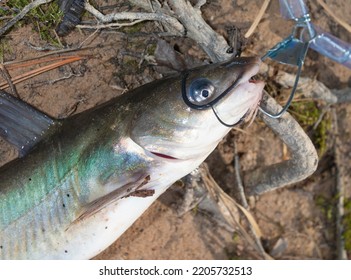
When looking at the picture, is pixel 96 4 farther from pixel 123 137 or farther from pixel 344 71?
pixel 344 71

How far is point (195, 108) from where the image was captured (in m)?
2.74

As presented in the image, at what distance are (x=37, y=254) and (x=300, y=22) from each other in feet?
7.84

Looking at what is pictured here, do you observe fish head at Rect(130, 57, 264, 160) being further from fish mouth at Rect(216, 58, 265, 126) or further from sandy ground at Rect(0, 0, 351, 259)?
sandy ground at Rect(0, 0, 351, 259)

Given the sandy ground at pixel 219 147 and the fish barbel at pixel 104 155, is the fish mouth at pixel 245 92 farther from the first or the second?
the sandy ground at pixel 219 147

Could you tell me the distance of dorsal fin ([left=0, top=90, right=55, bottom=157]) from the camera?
10.3ft

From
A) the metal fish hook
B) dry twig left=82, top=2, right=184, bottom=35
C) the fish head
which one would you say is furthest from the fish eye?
dry twig left=82, top=2, right=184, bottom=35

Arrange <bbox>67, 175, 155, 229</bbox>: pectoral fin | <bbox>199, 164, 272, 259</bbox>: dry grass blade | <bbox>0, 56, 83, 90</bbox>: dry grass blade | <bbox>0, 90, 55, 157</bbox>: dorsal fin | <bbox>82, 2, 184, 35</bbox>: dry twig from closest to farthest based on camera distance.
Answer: <bbox>67, 175, 155, 229</bbox>: pectoral fin
<bbox>0, 90, 55, 157</bbox>: dorsal fin
<bbox>82, 2, 184, 35</bbox>: dry twig
<bbox>0, 56, 83, 90</bbox>: dry grass blade
<bbox>199, 164, 272, 259</bbox>: dry grass blade

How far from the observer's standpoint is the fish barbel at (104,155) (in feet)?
9.07

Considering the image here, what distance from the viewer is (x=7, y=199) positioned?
3014 millimetres

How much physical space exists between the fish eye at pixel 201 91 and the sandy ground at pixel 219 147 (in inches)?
32.6

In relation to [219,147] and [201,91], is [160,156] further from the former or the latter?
[219,147]

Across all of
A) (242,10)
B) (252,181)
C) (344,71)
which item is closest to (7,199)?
(252,181)

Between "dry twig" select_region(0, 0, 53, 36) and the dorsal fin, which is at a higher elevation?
"dry twig" select_region(0, 0, 53, 36)

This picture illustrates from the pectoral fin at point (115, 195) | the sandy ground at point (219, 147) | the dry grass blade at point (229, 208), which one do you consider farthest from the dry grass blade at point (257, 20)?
the pectoral fin at point (115, 195)
